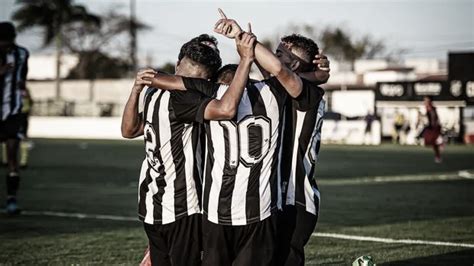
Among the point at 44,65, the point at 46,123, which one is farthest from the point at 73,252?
the point at 44,65

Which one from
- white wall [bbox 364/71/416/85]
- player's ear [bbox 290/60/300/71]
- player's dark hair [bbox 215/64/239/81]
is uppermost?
white wall [bbox 364/71/416/85]

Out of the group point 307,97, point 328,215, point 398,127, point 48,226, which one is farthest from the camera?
point 398,127

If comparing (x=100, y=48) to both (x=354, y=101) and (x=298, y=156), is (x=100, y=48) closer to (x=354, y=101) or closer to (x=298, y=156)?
(x=354, y=101)

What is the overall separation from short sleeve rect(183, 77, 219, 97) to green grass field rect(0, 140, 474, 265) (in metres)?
3.54

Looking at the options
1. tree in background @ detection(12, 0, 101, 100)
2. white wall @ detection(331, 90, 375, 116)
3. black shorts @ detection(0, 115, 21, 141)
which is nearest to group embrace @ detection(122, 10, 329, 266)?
black shorts @ detection(0, 115, 21, 141)

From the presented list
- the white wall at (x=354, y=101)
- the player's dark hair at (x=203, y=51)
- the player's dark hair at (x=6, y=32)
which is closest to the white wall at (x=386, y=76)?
the white wall at (x=354, y=101)

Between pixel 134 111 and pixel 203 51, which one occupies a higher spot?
pixel 203 51

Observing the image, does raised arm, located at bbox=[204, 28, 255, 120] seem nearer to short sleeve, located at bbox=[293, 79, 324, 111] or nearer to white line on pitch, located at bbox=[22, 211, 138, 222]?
short sleeve, located at bbox=[293, 79, 324, 111]

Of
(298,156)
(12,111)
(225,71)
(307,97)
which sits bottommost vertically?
(298,156)

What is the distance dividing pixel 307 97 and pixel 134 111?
1.15 m

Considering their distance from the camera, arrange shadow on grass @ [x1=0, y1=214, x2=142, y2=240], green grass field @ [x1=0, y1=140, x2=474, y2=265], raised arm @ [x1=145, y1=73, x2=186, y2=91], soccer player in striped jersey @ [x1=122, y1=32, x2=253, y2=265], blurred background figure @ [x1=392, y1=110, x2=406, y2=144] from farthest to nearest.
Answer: blurred background figure @ [x1=392, y1=110, x2=406, y2=144] < shadow on grass @ [x1=0, y1=214, x2=142, y2=240] < green grass field @ [x1=0, y1=140, x2=474, y2=265] < soccer player in striped jersey @ [x1=122, y1=32, x2=253, y2=265] < raised arm @ [x1=145, y1=73, x2=186, y2=91]

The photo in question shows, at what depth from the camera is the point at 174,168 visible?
20.6 feet

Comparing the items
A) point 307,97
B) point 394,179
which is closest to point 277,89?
point 307,97

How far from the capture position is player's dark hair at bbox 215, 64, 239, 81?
20.7ft
